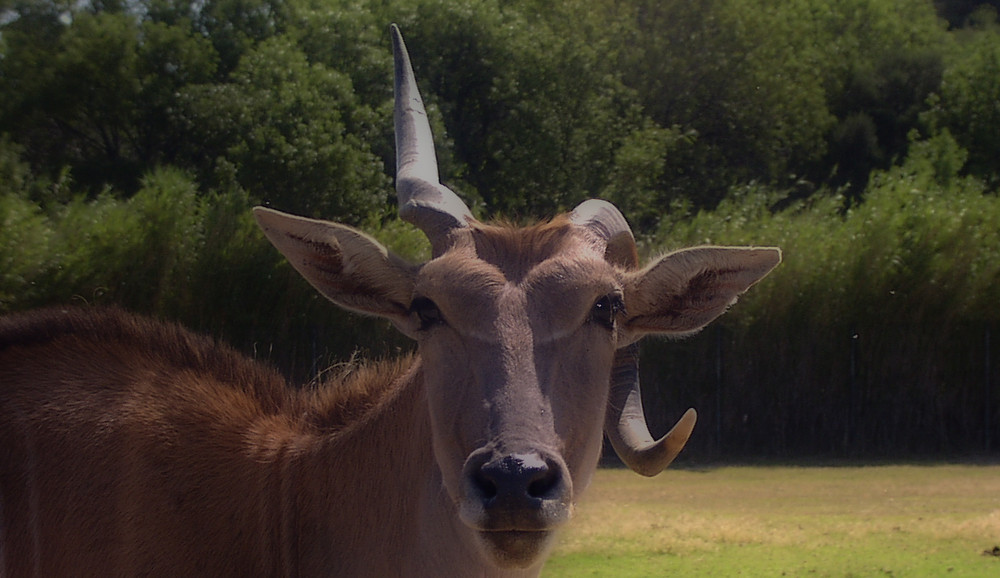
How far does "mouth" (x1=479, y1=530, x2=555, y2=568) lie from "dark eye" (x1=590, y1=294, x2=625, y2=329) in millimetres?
811

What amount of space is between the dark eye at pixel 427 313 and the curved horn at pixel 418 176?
22 centimetres

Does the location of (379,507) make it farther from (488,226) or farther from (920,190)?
(920,190)

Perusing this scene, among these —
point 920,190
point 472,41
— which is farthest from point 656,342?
point 472,41

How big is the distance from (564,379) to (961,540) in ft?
24.8

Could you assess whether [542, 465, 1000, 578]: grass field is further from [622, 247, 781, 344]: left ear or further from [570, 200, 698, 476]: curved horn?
[622, 247, 781, 344]: left ear

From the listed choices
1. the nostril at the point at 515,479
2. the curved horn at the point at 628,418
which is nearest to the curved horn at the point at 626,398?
the curved horn at the point at 628,418

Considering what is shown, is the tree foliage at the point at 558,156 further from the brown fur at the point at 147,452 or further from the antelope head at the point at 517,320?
the antelope head at the point at 517,320

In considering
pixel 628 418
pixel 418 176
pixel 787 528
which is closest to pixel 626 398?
pixel 628 418

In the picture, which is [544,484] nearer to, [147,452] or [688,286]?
[688,286]

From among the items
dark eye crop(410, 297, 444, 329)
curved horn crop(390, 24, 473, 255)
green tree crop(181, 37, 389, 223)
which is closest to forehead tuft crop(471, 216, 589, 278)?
curved horn crop(390, 24, 473, 255)

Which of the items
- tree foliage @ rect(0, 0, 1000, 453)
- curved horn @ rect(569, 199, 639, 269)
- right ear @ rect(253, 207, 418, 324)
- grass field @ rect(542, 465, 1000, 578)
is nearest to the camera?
right ear @ rect(253, 207, 418, 324)

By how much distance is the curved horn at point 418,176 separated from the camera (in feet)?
14.4

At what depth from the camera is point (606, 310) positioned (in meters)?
4.19

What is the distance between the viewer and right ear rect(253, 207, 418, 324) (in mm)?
4250
